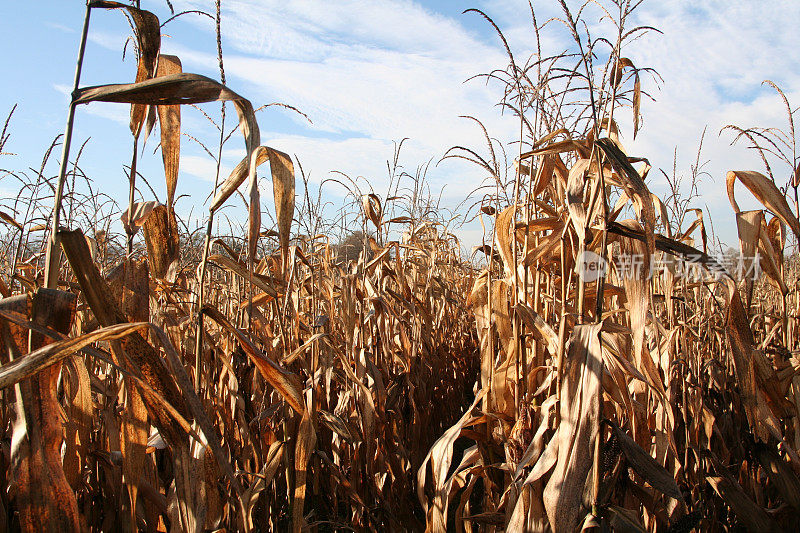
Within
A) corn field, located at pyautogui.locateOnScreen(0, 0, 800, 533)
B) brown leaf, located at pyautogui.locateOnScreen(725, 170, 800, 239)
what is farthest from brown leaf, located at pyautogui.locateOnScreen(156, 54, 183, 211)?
brown leaf, located at pyautogui.locateOnScreen(725, 170, 800, 239)

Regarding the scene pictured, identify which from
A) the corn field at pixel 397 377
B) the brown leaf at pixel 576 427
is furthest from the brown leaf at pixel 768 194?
the brown leaf at pixel 576 427

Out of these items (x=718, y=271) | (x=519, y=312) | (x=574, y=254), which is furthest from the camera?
(x=574, y=254)

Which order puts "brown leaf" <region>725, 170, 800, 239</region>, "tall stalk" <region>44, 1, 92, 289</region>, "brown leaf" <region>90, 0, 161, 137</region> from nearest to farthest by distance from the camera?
"tall stalk" <region>44, 1, 92, 289</region> < "brown leaf" <region>90, 0, 161, 137</region> < "brown leaf" <region>725, 170, 800, 239</region>

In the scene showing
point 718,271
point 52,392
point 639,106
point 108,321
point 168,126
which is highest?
point 639,106

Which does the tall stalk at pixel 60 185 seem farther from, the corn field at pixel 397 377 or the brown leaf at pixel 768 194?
the brown leaf at pixel 768 194

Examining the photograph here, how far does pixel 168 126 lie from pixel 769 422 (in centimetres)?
195

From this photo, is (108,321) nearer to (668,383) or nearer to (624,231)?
(624,231)

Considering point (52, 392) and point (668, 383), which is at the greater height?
point (52, 392)

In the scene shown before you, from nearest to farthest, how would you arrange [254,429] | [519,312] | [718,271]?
[718,271]
[519,312]
[254,429]

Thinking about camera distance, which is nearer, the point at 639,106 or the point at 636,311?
the point at 636,311

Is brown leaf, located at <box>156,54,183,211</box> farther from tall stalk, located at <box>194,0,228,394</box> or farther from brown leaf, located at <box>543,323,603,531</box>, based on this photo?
brown leaf, located at <box>543,323,603,531</box>

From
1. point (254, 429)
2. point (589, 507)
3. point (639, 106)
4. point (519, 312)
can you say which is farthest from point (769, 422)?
point (254, 429)

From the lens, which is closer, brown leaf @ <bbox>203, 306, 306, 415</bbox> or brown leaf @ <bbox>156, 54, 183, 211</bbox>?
brown leaf @ <bbox>203, 306, 306, 415</bbox>

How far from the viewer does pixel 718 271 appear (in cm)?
105
